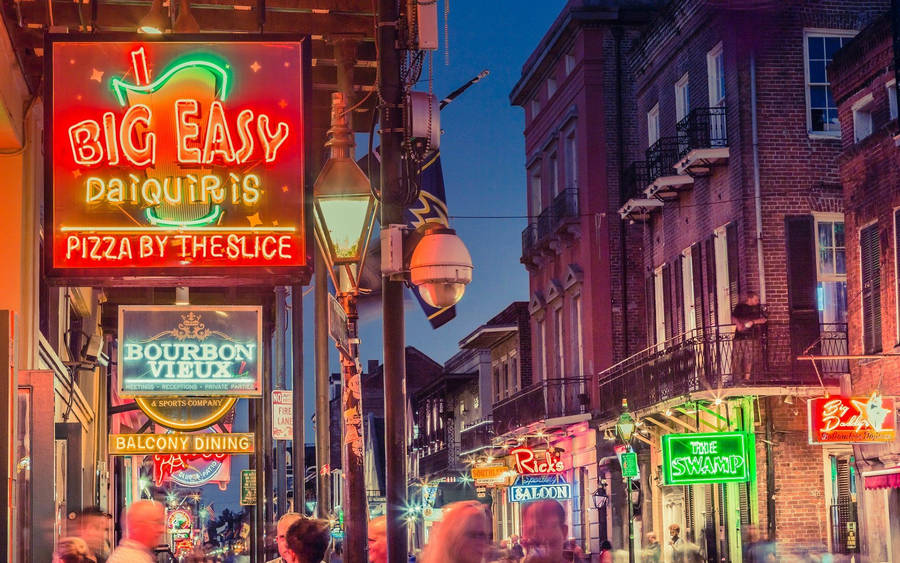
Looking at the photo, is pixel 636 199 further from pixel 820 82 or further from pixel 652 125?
pixel 820 82

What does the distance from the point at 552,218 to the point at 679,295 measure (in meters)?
8.91

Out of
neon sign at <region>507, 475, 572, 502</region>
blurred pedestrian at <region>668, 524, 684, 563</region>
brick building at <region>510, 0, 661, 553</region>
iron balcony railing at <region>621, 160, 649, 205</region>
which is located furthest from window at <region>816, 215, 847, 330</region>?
neon sign at <region>507, 475, 572, 502</region>

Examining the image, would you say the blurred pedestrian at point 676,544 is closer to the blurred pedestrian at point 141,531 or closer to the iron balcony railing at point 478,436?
the iron balcony railing at point 478,436

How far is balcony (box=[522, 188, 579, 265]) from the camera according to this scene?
126 feet

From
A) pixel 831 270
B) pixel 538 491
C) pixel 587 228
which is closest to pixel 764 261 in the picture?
pixel 831 270

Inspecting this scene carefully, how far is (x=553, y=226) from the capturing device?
39938mm

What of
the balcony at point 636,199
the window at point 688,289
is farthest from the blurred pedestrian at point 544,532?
the balcony at point 636,199

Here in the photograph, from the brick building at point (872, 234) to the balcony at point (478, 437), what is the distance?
25.5m

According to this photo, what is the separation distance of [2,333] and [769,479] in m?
19.5

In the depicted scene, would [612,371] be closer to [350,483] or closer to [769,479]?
[769,479]

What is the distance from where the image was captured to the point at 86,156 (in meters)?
9.53

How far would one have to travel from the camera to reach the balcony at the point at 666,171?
3067 centimetres

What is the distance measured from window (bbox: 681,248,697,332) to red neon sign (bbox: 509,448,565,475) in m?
9.22

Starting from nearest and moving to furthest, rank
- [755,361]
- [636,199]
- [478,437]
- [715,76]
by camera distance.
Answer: [755,361] → [715,76] → [636,199] → [478,437]
